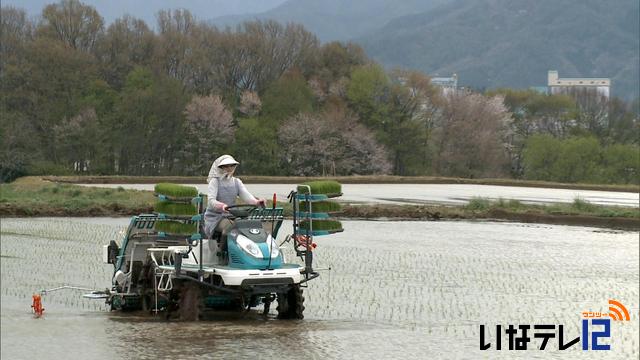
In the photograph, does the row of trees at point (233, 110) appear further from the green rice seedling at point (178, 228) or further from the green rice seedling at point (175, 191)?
the green rice seedling at point (175, 191)

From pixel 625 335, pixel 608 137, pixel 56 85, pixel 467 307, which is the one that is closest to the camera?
pixel 625 335

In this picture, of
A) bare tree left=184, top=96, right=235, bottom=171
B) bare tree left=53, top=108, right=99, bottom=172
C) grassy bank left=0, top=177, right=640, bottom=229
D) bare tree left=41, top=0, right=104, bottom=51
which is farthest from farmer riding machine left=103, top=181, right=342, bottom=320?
bare tree left=41, top=0, right=104, bottom=51

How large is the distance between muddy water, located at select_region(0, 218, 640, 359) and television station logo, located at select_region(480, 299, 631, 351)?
11 cm

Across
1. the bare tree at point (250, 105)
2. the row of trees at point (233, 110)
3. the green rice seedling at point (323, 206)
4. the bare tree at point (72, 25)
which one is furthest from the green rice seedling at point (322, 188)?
the bare tree at point (72, 25)

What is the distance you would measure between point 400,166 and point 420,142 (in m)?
2.86

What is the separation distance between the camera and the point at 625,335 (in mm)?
12844

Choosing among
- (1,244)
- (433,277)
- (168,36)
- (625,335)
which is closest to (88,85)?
(168,36)

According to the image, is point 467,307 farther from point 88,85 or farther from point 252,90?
point 252,90

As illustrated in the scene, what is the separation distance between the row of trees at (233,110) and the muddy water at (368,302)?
178 feet

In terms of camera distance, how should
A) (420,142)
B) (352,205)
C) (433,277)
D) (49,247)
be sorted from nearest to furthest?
(433,277) → (49,247) → (352,205) → (420,142)

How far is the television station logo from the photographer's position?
11.8 metres

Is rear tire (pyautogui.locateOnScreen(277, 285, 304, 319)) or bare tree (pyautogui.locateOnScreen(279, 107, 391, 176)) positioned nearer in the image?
rear tire (pyautogui.locateOnScreen(277, 285, 304, 319))

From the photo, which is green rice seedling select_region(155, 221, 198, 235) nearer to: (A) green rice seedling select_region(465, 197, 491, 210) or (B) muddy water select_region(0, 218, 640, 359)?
(B) muddy water select_region(0, 218, 640, 359)

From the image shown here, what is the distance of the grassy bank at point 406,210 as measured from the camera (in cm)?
3306
